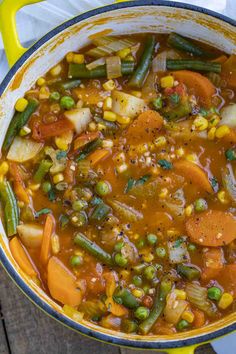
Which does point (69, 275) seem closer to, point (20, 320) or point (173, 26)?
point (20, 320)

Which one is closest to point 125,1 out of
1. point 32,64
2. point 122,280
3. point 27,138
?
point 32,64

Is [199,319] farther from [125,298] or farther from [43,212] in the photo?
[43,212]

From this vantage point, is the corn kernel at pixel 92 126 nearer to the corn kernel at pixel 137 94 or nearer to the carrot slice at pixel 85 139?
the carrot slice at pixel 85 139

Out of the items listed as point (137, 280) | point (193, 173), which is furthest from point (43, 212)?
point (193, 173)

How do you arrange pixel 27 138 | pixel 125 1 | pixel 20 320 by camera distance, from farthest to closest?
pixel 20 320 < pixel 27 138 < pixel 125 1

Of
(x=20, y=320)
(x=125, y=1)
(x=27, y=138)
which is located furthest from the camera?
(x=20, y=320)

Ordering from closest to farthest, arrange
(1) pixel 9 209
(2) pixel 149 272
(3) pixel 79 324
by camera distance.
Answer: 1. (3) pixel 79 324
2. (2) pixel 149 272
3. (1) pixel 9 209

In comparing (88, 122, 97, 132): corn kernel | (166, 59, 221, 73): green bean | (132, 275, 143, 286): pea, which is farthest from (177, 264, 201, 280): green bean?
(166, 59, 221, 73): green bean

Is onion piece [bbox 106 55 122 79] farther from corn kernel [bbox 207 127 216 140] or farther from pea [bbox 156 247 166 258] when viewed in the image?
pea [bbox 156 247 166 258]
